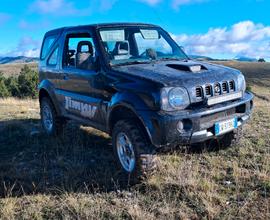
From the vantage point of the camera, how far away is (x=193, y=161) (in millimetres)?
5434

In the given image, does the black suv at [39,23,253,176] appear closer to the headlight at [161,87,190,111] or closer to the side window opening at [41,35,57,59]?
the headlight at [161,87,190,111]

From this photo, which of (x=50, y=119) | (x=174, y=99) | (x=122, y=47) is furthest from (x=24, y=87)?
(x=174, y=99)

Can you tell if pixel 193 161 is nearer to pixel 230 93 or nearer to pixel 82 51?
pixel 230 93

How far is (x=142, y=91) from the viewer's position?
444 centimetres

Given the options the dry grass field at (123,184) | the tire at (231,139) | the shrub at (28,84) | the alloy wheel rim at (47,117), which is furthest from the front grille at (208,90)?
the shrub at (28,84)

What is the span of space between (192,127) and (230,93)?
0.89 m

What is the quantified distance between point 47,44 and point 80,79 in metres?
1.90

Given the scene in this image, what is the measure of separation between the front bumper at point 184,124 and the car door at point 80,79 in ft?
4.07

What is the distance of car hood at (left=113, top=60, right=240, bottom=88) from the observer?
448 centimetres

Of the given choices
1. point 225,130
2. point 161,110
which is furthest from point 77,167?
point 225,130

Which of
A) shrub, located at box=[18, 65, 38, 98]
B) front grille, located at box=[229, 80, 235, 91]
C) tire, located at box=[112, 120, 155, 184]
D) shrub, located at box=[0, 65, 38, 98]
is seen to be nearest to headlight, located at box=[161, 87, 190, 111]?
tire, located at box=[112, 120, 155, 184]

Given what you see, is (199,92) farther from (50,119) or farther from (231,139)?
(50,119)

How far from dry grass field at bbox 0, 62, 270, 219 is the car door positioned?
0.68m

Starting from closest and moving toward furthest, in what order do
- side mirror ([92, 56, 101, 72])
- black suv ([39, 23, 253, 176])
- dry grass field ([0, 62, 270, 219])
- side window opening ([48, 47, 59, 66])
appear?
1. dry grass field ([0, 62, 270, 219])
2. black suv ([39, 23, 253, 176])
3. side mirror ([92, 56, 101, 72])
4. side window opening ([48, 47, 59, 66])
